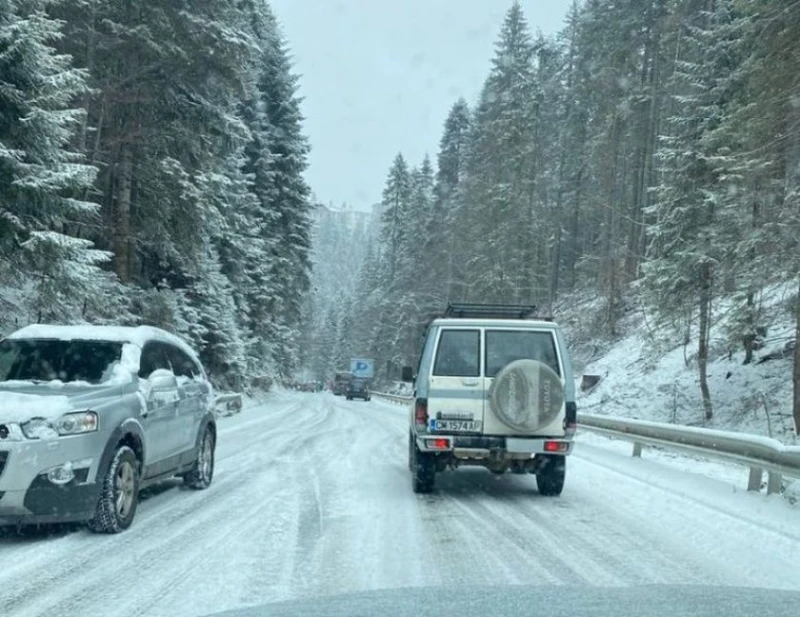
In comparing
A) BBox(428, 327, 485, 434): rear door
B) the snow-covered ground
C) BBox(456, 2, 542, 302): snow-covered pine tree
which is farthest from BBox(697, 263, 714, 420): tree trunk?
BBox(456, 2, 542, 302): snow-covered pine tree

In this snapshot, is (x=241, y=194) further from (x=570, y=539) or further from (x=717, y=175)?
(x=570, y=539)

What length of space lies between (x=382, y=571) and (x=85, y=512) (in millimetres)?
2694

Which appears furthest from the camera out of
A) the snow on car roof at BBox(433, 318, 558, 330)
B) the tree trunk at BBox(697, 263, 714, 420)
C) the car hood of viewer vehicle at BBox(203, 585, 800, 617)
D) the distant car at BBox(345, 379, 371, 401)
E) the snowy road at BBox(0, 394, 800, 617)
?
the distant car at BBox(345, 379, 371, 401)

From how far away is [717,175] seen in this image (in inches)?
816

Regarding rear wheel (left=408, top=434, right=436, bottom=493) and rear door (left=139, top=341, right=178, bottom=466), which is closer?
rear door (left=139, top=341, right=178, bottom=466)

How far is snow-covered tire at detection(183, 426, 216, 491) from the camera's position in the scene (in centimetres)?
991

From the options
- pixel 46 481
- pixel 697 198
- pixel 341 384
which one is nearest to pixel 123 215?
pixel 46 481

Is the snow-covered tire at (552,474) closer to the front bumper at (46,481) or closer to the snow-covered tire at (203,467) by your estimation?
the snow-covered tire at (203,467)

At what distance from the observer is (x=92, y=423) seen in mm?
6785

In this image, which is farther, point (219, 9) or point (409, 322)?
point (409, 322)

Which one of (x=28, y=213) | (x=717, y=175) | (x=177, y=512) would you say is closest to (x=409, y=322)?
(x=717, y=175)

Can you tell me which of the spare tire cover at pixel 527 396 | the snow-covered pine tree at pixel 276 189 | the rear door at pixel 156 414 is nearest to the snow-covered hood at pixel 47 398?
the rear door at pixel 156 414

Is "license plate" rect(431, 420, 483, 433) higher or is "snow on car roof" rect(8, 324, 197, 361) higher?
"snow on car roof" rect(8, 324, 197, 361)

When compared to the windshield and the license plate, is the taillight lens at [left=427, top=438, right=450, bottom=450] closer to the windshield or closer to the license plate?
the license plate
